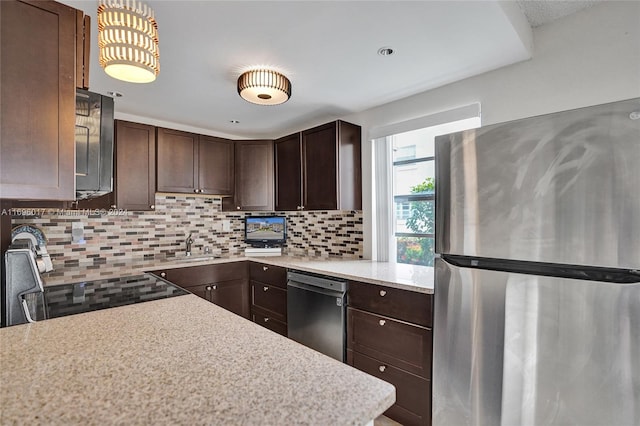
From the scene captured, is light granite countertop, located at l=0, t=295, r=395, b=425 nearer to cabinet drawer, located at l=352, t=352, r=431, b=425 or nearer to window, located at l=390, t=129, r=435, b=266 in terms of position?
cabinet drawer, located at l=352, t=352, r=431, b=425

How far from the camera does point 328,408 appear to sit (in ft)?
2.10

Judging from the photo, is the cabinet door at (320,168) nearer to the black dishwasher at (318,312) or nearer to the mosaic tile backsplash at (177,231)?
the mosaic tile backsplash at (177,231)

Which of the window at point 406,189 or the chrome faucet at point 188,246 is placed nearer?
the window at point 406,189

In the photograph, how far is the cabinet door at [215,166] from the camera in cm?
326

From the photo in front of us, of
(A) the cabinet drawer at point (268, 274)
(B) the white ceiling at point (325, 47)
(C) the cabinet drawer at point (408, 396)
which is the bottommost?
(C) the cabinet drawer at point (408, 396)

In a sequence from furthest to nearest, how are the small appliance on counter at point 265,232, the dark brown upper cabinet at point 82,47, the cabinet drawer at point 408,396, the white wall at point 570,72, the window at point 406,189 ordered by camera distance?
the small appliance on counter at point 265,232 → the window at point 406,189 → the cabinet drawer at point 408,396 → the white wall at point 570,72 → the dark brown upper cabinet at point 82,47

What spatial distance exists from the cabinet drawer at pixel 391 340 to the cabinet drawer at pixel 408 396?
43mm

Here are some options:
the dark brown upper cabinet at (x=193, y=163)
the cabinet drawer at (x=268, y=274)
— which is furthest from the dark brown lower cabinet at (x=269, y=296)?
the dark brown upper cabinet at (x=193, y=163)

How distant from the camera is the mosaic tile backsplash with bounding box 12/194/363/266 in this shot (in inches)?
107

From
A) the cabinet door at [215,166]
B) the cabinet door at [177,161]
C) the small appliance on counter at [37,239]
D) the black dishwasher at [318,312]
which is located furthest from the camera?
the cabinet door at [215,166]

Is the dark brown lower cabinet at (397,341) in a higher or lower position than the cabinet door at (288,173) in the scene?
lower

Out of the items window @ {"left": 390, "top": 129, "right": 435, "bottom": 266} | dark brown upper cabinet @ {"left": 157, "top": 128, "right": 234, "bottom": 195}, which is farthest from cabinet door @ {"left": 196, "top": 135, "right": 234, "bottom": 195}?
window @ {"left": 390, "top": 129, "right": 435, "bottom": 266}

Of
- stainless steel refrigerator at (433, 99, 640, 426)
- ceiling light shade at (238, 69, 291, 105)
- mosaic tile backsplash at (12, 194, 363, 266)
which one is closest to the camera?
stainless steel refrigerator at (433, 99, 640, 426)

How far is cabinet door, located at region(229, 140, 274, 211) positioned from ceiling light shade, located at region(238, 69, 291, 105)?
4.27 ft
